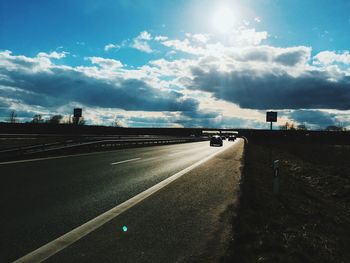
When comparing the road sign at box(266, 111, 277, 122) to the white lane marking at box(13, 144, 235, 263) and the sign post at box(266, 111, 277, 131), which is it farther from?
the white lane marking at box(13, 144, 235, 263)

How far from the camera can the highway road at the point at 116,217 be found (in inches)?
202

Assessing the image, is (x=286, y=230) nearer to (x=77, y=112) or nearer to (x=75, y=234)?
(x=75, y=234)

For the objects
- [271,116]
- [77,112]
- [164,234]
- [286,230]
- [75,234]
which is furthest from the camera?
[77,112]

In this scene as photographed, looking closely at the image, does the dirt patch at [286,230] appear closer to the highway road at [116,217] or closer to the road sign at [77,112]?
→ the highway road at [116,217]

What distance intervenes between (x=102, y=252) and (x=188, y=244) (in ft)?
4.11

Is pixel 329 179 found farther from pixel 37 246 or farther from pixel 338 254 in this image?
pixel 37 246

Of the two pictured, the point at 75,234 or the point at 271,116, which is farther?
the point at 271,116

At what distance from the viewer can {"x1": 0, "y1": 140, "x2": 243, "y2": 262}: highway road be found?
512 centimetres

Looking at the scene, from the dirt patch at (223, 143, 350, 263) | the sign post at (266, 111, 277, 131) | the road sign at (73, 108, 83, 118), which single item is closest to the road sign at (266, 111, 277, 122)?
the sign post at (266, 111, 277, 131)

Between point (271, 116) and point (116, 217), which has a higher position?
point (271, 116)

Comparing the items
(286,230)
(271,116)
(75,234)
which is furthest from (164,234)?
(271,116)

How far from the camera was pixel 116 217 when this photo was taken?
23.5ft

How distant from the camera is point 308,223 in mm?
7285

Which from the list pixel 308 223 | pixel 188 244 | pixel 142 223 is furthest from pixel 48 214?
pixel 308 223
